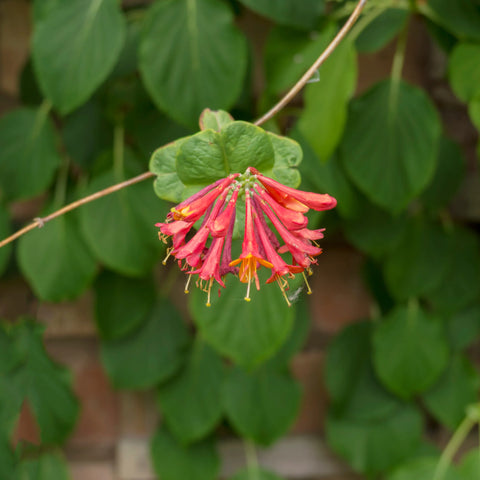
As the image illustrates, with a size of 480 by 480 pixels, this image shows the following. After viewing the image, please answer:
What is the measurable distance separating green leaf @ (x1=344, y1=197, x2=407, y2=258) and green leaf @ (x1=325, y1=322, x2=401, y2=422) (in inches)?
3.8

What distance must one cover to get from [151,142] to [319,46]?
141mm

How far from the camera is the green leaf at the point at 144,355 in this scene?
0.50 m

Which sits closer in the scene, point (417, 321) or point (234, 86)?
point (234, 86)

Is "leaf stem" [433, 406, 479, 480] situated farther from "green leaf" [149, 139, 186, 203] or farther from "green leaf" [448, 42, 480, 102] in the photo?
"green leaf" [149, 139, 186, 203]

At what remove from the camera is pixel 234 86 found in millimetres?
351

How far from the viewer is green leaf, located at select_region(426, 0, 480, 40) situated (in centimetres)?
37

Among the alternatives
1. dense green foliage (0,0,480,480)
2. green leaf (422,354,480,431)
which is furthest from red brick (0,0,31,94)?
green leaf (422,354,480,431)

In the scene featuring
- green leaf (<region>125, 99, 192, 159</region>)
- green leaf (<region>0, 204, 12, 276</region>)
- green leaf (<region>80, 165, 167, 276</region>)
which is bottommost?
green leaf (<region>0, 204, 12, 276</region>)

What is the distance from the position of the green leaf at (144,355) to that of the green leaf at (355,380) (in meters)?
0.15

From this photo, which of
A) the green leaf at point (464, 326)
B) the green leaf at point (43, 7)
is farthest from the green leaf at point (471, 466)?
the green leaf at point (43, 7)

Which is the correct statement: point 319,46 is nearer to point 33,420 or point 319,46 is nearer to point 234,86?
point 234,86

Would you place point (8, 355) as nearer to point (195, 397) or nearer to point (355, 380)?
point (195, 397)

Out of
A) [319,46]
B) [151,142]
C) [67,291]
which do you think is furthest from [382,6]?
[67,291]

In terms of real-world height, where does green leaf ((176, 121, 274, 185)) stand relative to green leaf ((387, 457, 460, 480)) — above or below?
above
